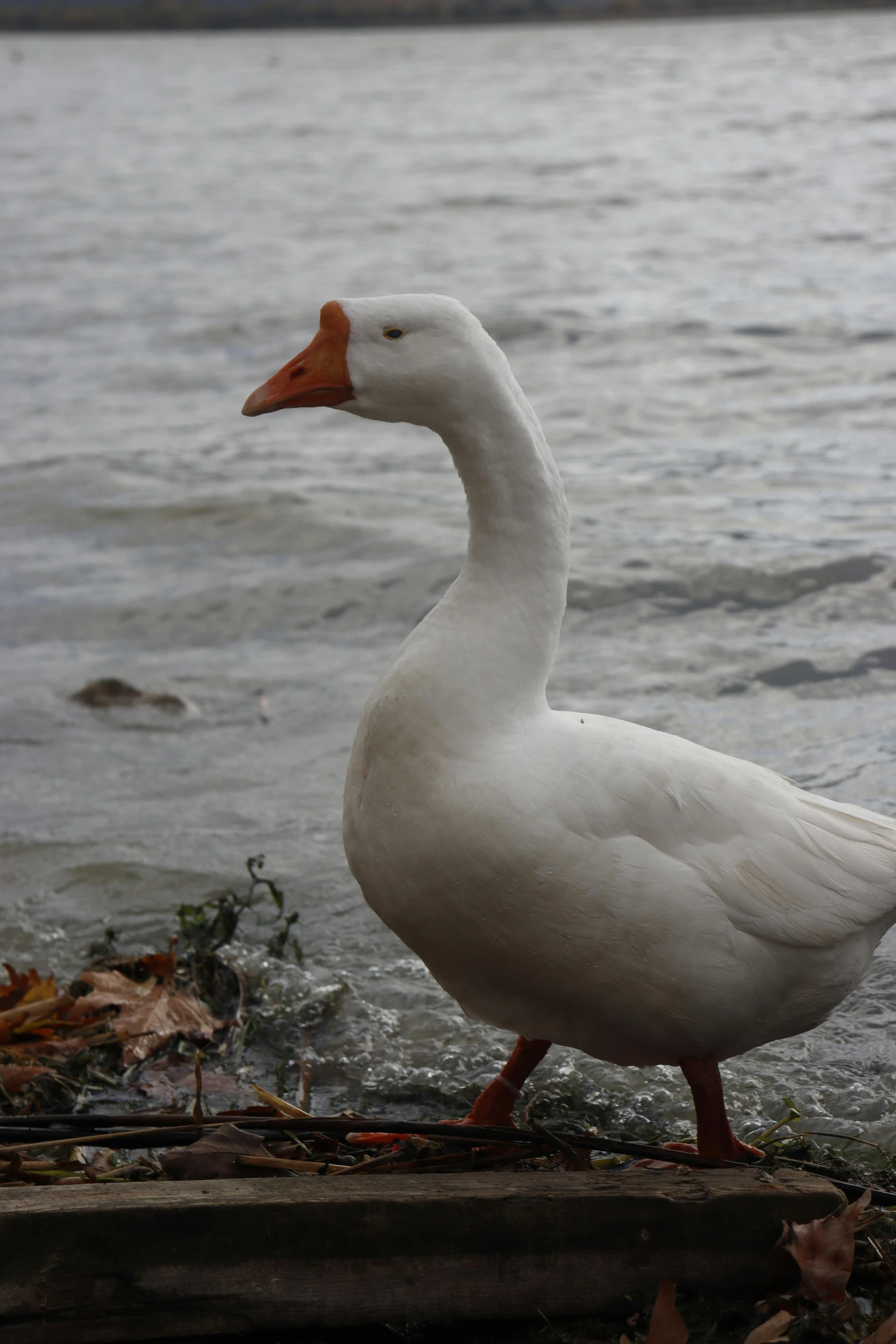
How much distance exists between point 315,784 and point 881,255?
13.7 metres

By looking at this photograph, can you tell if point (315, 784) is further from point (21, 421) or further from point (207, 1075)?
point (21, 421)

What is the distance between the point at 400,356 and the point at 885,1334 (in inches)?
87.9

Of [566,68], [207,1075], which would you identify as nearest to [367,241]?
[207,1075]

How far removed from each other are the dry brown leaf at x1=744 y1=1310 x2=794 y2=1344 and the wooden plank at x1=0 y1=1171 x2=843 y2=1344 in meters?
0.09

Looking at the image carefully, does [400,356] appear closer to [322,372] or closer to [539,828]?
[322,372]

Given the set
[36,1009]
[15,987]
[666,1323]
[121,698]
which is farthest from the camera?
[121,698]

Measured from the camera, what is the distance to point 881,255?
17.4m

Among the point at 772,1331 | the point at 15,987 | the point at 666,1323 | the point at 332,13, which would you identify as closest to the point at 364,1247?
the point at 666,1323

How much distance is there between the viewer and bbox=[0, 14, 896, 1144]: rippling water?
205 inches

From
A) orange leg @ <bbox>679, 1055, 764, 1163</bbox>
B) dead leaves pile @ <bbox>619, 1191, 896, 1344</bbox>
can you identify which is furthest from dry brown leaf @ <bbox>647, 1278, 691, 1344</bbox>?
orange leg @ <bbox>679, 1055, 764, 1163</bbox>

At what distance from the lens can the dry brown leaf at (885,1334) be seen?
2619 millimetres

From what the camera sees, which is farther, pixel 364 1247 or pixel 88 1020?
pixel 88 1020

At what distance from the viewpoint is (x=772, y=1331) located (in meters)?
2.67

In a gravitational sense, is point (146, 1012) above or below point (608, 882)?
below
